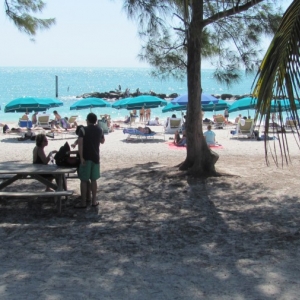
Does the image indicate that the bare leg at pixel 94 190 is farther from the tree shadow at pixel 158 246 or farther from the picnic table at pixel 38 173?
the picnic table at pixel 38 173

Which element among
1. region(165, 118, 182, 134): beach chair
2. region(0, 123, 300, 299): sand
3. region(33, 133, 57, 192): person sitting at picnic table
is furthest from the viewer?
region(165, 118, 182, 134): beach chair

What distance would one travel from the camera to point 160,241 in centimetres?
494

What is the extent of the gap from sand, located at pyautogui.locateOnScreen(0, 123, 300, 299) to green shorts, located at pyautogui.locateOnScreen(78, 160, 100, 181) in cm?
43

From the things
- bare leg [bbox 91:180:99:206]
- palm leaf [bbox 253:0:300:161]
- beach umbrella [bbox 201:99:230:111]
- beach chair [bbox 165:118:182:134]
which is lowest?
bare leg [bbox 91:180:99:206]

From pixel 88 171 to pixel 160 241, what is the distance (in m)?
1.61

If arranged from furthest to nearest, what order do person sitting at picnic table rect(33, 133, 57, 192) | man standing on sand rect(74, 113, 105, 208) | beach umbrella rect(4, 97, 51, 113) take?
beach umbrella rect(4, 97, 51, 113) < person sitting at picnic table rect(33, 133, 57, 192) < man standing on sand rect(74, 113, 105, 208)

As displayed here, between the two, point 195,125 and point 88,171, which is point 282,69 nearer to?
point 88,171

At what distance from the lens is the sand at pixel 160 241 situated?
3.69 m

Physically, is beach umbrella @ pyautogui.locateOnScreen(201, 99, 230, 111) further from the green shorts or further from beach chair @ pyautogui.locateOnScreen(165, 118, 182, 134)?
the green shorts

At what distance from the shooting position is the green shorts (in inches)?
240

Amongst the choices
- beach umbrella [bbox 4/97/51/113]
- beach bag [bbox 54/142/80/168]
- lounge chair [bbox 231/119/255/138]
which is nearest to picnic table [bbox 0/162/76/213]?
beach bag [bbox 54/142/80/168]

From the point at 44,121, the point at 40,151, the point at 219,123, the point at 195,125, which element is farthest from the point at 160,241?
the point at 219,123

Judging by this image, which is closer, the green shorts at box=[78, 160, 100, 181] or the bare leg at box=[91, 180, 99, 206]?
the green shorts at box=[78, 160, 100, 181]

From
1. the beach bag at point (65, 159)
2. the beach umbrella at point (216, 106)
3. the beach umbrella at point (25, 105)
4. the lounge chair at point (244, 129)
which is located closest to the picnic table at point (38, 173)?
the beach bag at point (65, 159)
